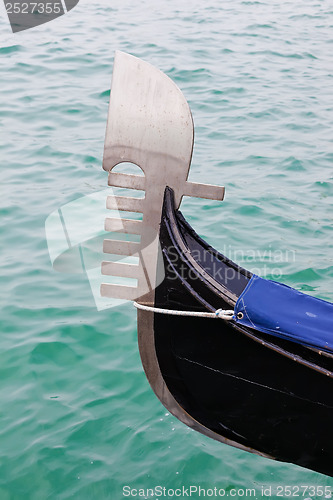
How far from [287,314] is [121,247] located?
0.63 metres

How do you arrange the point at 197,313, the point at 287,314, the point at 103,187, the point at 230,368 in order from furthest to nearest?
the point at 103,187 → the point at 230,368 → the point at 197,313 → the point at 287,314

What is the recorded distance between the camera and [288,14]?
10.9 metres

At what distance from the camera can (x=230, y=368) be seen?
2482 mm

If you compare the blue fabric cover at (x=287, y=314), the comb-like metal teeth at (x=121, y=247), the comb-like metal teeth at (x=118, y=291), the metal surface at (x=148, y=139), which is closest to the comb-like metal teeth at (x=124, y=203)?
the metal surface at (x=148, y=139)

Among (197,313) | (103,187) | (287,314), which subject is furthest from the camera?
(103,187)

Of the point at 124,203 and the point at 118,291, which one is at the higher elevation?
the point at 124,203

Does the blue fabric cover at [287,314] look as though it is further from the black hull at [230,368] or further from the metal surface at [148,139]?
the metal surface at [148,139]

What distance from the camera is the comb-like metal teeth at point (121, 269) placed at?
244cm

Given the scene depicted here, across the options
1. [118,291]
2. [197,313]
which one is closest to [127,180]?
[118,291]

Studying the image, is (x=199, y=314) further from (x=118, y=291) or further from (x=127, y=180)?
(x=127, y=180)

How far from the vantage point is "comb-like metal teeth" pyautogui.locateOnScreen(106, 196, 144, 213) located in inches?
93.4

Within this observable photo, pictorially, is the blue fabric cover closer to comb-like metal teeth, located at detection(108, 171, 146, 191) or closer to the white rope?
Answer: the white rope

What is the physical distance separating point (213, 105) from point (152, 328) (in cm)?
503

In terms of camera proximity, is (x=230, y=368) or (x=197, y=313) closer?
(x=197, y=313)
